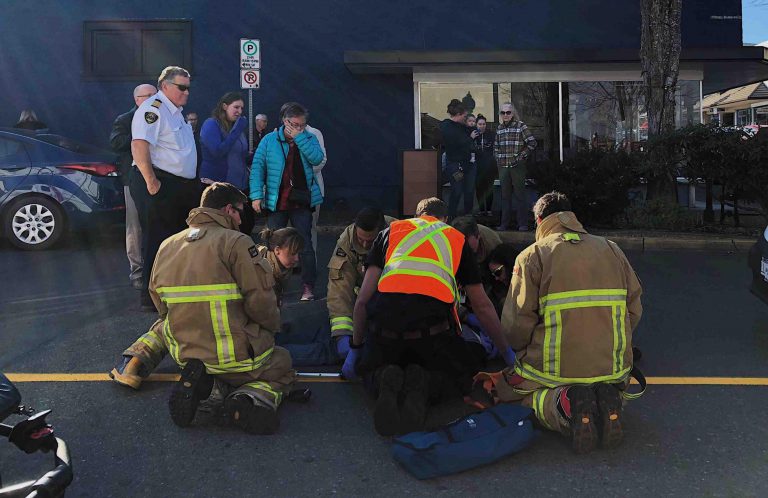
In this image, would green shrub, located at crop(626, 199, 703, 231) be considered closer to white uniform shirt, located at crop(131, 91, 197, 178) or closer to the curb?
the curb

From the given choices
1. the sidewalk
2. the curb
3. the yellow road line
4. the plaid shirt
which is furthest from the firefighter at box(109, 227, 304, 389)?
the plaid shirt

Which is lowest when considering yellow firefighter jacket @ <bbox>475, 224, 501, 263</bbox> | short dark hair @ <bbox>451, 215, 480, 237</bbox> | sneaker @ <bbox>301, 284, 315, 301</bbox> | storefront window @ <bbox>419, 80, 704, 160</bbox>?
sneaker @ <bbox>301, 284, 315, 301</bbox>

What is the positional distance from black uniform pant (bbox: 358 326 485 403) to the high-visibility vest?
0.83 feet

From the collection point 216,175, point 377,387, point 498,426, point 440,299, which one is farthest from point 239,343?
point 216,175

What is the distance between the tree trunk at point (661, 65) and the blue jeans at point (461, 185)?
2.53 m

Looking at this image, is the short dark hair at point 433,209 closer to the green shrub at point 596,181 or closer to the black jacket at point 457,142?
the green shrub at point 596,181

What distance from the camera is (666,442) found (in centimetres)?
350

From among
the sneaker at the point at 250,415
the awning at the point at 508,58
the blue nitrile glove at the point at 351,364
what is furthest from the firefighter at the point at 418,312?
the awning at the point at 508,58

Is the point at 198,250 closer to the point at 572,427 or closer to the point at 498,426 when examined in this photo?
the point at 498,426

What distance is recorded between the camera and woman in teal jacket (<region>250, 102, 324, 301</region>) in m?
6.06

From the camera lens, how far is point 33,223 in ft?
28.0

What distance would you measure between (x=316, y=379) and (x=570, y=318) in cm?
170

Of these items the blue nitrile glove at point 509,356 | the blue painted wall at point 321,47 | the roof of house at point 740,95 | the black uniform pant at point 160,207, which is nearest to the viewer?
the blue nitrile glove at point 509,356

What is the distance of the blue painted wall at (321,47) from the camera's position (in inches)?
498
